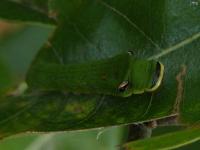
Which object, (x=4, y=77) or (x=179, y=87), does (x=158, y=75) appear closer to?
(x=179, y=87)

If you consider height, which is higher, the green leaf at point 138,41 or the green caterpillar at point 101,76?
the green leaf at point 138,41

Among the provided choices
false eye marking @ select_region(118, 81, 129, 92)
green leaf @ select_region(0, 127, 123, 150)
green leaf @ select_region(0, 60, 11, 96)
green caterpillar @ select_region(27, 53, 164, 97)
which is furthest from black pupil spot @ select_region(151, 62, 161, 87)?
green leaf @ select_region(0, 60, 11, 96)

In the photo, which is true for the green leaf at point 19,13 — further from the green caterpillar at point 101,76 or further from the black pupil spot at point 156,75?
the black pupil spot at point 156,75

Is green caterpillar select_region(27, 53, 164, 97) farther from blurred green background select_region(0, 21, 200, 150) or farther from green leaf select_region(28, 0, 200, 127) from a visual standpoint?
blurred green background select_region(0, 21, 200, 150)

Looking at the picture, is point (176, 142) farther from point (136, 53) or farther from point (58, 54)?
point (58, 54)

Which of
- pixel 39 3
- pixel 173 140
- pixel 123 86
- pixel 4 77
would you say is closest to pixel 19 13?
pixel 39 3

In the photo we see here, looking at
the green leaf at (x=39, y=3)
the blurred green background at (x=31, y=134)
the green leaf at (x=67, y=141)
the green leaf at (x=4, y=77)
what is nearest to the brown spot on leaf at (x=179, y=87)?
the blurred green background at (x=31, y=134)
